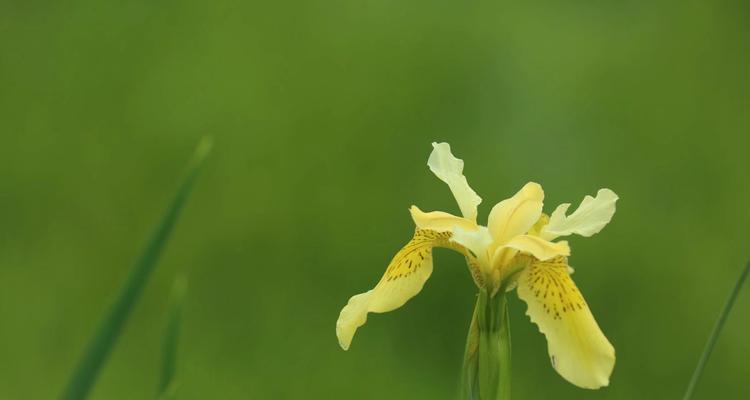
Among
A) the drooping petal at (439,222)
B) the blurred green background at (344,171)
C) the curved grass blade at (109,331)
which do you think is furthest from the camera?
the blurred green background at (344,171)

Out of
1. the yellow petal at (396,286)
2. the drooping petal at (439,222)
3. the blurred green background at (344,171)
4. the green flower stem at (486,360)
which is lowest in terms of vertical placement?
the blurred green background at (344,171)

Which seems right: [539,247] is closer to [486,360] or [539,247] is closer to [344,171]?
[486,360]

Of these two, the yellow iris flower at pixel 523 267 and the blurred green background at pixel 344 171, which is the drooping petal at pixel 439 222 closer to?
the yellow iris flower at pixel 523 267

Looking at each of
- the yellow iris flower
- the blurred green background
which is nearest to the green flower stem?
the yellow iris flower

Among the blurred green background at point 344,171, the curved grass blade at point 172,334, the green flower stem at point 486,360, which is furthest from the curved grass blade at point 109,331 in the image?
the blurred green background at point 344,171

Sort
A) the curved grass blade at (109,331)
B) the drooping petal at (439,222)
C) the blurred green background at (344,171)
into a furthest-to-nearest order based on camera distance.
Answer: the blurred green background at (344,171)
the drooping petal at (439,222)
the curved grass blade at (109,331)

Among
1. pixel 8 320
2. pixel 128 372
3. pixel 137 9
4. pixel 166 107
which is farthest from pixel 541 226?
pixel 137 9

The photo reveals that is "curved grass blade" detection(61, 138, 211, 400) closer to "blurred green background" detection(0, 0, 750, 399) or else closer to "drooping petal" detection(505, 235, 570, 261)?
"drooping petal" detection(505, 235, 570, 261)

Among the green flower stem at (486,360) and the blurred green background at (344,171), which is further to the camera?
the blurred green background at (344,171)

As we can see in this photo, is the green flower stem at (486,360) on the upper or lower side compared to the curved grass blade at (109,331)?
lower
